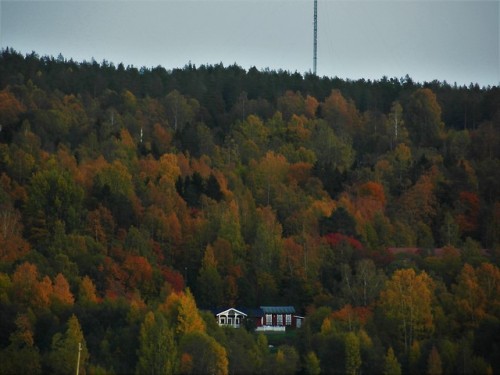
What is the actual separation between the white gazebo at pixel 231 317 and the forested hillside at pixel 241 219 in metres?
2.10

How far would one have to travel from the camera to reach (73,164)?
8281 cm

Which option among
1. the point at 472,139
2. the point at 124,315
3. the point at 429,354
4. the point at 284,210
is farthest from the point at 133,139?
the point at 429,354

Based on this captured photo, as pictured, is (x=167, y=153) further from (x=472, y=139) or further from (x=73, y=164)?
(x=472, y=139)

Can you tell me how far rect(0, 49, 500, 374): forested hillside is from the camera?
160 feet

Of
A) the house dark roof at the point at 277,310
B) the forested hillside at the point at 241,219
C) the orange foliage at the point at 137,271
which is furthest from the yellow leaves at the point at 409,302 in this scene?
the orange foliage at the point at 137,271

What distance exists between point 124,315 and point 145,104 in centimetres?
5386

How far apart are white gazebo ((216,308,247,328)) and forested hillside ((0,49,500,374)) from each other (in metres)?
2.10

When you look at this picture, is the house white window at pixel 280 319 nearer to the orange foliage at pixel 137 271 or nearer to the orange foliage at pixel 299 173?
the orange foliage at pixel 137 271

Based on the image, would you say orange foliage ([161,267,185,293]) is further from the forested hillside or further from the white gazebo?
the white gazebo

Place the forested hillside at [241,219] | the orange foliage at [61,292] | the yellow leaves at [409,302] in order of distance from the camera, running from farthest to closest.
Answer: the orange foliage at [61,292] → the yellow leaves at [409,302] → the forested hillside at [241,219]

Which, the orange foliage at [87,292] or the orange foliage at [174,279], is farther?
the orange foliage at [174,279]

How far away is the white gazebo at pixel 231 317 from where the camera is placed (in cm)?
5981

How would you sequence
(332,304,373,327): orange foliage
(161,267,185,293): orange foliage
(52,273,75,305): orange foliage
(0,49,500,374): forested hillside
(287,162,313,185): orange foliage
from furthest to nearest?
(287,162,313,185): orange foliage → (161,267,185,293): orange foliage → (52,273,75,305): orange foliage → (332,304,373,327): orange foliage → (0,49,500,374): forested hillside

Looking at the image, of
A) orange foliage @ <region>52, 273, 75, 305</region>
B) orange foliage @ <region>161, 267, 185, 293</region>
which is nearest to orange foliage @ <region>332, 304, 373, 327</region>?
orange foliage @ <region>161, 267, 185, 293</region>
